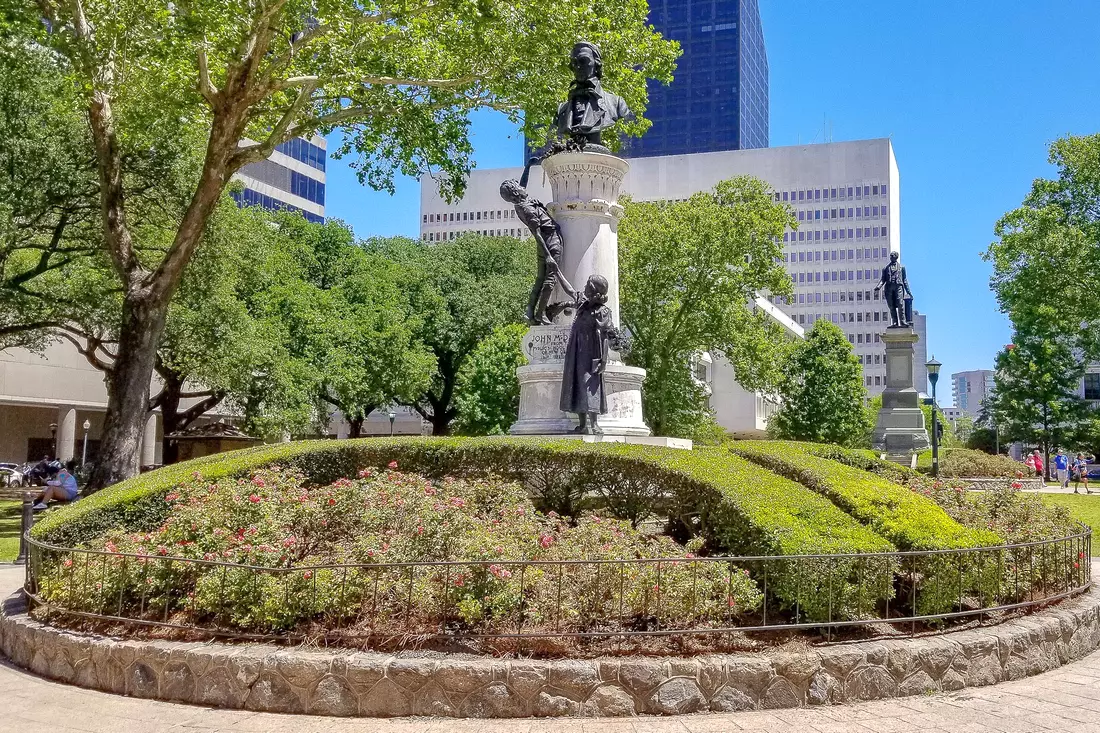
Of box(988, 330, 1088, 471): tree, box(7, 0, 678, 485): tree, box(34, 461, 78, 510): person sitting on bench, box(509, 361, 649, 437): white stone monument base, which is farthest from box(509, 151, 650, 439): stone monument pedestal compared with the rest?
box(988, 330, 1088, 471): tree

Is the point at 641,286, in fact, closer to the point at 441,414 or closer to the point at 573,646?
the point at 441,414

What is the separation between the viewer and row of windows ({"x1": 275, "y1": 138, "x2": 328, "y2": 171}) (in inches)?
2394

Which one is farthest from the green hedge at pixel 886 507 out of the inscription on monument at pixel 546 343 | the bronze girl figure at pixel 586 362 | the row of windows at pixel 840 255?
the row of windows at pixel 840 255

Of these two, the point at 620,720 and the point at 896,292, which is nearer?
the point at 620,720

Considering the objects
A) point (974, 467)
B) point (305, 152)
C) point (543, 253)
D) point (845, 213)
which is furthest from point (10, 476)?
point (845, 213)

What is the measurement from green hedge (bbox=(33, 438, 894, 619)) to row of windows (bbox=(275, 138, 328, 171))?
177ft

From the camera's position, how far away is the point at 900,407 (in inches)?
1475

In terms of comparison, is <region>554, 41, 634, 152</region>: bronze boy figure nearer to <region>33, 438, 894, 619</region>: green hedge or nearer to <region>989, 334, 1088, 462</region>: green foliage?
<region>33, 438, 894, 619</region>: green hedge

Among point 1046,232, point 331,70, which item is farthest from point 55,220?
point 1046,232

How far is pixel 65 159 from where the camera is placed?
19.0 meters

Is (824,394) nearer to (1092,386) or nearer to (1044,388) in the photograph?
(1044,388)

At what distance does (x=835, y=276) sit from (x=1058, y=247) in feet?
231

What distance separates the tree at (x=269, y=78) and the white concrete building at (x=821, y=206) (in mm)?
73031

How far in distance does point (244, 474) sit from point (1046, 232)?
112ft
